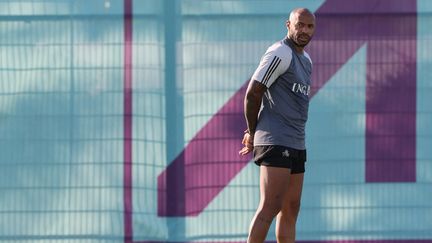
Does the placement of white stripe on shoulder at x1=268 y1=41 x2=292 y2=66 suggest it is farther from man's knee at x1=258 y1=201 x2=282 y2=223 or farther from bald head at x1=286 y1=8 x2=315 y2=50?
man's knee at x1=258 y1=201 x2=282 y2=223

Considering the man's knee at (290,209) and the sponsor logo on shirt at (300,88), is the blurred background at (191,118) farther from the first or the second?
the sponsor logo on shirt at (300,88)

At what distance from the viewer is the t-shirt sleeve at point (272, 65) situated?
194 inches

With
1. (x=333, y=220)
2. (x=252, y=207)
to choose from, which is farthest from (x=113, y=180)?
(x=333, y=220)

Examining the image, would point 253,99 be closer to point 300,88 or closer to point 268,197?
point 300,88

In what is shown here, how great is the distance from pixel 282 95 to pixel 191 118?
5.49 ft

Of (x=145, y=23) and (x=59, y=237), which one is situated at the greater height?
(x=145, y=23)

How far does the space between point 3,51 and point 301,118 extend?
237 centimetres

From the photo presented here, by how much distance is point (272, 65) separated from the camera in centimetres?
493

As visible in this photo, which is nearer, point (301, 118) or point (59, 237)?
point (301, 118)

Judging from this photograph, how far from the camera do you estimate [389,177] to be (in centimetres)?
668

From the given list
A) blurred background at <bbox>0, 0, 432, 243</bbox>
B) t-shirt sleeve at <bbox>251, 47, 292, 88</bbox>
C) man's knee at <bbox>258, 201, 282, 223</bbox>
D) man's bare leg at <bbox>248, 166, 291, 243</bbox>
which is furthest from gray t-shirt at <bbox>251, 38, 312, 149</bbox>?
blurred background at <bbox>0, 0, 432, 243</bbox>

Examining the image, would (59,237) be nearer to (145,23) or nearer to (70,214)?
(70,214)

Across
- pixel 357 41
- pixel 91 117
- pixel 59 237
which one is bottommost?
pixel 59 237

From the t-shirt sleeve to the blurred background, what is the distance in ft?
5.55
